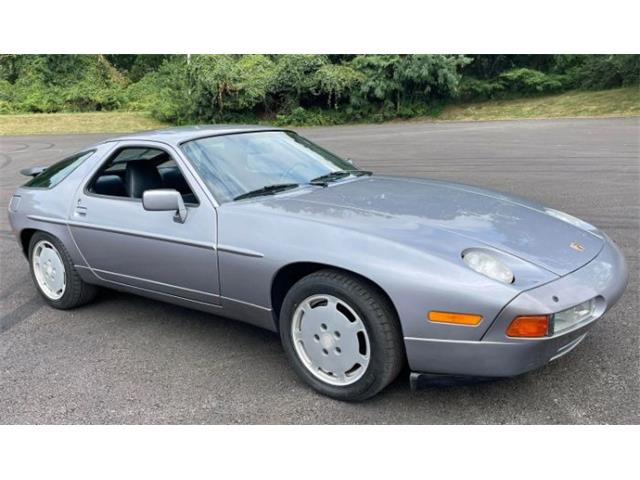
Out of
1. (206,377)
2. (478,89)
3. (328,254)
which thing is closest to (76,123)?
(478,89)

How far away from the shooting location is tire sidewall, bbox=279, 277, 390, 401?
266 centimetres

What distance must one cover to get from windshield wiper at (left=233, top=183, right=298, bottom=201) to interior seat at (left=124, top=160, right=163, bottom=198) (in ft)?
3.51

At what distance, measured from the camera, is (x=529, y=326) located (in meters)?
2.41

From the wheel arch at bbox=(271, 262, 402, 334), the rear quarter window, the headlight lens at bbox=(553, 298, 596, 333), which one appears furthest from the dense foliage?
the headlight lens at bbox=(553, 298, 596, 333)

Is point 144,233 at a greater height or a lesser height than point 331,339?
greater

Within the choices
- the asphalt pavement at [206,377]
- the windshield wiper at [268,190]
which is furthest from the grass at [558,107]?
the windshield wiper at [268,190]

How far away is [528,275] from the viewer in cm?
254

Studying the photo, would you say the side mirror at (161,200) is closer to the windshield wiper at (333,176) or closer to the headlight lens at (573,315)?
the windshield wiper at (333,176)

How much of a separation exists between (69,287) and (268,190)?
1.88 m

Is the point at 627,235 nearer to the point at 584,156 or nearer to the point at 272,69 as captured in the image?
the point at 584,156

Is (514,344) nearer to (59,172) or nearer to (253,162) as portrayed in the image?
(253,162)

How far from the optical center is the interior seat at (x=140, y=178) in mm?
4086

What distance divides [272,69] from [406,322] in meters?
28.3

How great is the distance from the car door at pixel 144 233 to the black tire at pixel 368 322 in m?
0.70
